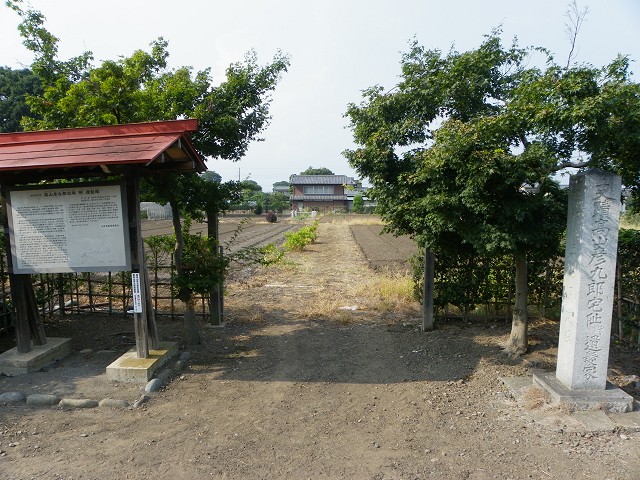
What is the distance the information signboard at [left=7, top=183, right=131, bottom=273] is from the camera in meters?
5.25

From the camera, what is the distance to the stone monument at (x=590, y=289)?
4281 millimetres

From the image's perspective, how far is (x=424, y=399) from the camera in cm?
482

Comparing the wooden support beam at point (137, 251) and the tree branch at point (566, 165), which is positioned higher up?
the tree branch at point (566, 165)

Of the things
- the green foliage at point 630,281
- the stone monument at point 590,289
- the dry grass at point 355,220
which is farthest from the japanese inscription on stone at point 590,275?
the dry grass at point 355,220

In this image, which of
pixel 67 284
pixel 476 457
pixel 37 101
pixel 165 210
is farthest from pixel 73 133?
pixel 165 210

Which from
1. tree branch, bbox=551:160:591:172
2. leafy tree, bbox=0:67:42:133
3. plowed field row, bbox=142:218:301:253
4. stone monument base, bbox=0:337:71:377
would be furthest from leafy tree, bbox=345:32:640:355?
leafy tree, bbox=0:67:42:133

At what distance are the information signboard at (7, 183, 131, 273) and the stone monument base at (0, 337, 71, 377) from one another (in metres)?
1.22

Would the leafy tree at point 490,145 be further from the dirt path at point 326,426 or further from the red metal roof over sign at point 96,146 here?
the red metal roof over sign at point 96,146

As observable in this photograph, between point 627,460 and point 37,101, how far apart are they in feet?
28.6

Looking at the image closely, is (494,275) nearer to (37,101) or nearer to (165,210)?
(37,101)

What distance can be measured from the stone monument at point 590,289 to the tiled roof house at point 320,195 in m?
67.0

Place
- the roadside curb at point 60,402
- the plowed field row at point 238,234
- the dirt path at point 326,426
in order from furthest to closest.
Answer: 1. the plowed field row at point 238,234
2. the roadside curb at point 60,402
3. the dirt path at point 326,426

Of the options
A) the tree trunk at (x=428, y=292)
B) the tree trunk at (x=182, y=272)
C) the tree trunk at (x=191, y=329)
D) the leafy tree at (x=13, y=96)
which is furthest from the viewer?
the leafy tree at (x=13, y=96)

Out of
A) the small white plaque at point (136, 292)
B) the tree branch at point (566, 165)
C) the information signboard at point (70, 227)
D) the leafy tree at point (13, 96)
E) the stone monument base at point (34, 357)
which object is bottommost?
the stone monument base at point (34, 357)
